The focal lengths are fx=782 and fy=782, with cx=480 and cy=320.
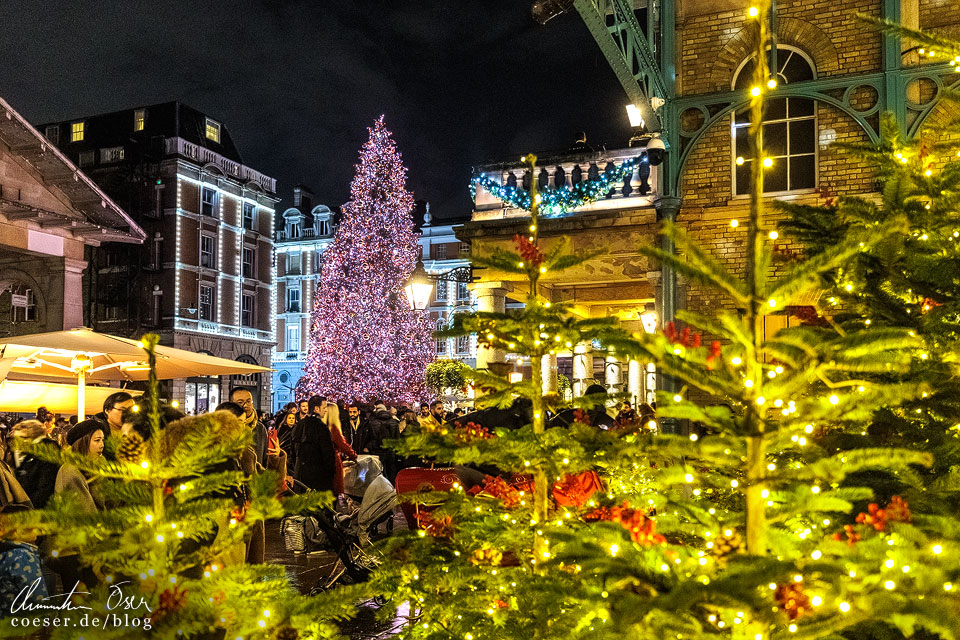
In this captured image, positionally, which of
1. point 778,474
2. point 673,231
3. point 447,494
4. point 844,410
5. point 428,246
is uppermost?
point 428,246

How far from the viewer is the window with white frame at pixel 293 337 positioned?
64.9m

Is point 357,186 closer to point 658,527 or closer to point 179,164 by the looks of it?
point 179,164

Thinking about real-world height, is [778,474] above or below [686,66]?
below

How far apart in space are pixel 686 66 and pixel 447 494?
10178 mm

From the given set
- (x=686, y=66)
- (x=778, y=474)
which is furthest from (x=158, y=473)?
(x=686, y=66)

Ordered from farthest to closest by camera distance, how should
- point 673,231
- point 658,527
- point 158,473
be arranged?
point 658,527, point 673,231, point 158,473

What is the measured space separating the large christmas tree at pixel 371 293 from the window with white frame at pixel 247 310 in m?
9.36

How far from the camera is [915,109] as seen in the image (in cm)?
1116

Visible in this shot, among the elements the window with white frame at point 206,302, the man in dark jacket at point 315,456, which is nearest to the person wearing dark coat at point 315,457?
the man in dark jacket at point 315,456

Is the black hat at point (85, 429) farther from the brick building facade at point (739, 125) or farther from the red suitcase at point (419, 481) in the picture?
the brick building facade at point (739, 125)

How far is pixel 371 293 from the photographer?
42.2 m

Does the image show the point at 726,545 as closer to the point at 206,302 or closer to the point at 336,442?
the point at 336,442

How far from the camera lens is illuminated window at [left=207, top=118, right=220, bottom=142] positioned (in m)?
50.1

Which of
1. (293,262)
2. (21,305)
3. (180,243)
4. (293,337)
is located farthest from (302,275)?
(21,305)
